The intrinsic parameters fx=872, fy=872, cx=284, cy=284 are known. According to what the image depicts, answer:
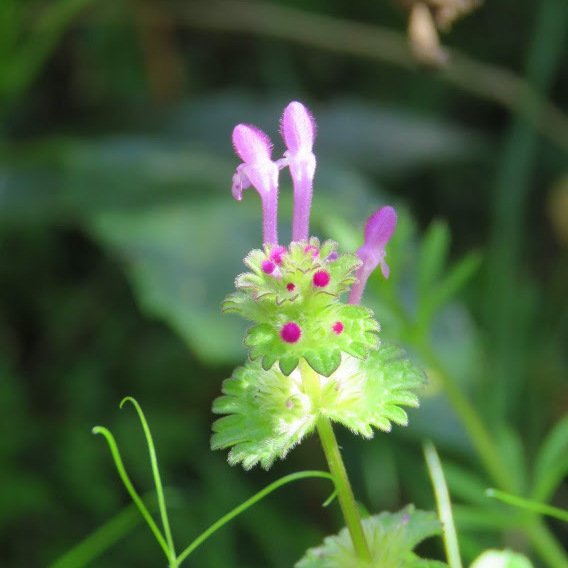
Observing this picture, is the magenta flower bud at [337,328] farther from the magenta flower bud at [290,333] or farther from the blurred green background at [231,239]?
the blurred green background at [231,239]

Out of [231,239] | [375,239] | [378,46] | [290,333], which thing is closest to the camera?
[290,333]

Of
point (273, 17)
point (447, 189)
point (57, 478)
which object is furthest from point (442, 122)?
point (57, 478)

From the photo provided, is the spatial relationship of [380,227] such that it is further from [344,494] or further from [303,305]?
[344,494]

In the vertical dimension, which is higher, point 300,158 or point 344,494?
point 300,158

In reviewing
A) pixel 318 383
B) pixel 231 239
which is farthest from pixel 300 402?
pixel 231 239

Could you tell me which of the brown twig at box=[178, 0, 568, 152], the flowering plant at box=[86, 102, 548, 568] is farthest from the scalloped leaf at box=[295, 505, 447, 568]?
the brown twig at box=[178, 0, 568, 152]

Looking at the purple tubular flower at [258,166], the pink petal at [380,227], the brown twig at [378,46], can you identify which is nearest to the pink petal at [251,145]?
the purple tubular flower at [258,166]
